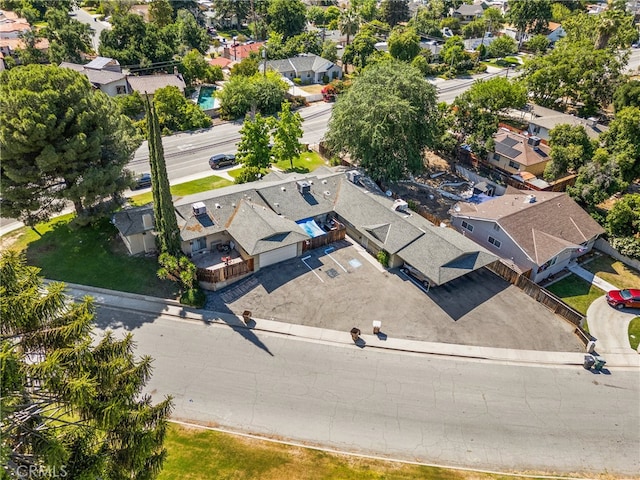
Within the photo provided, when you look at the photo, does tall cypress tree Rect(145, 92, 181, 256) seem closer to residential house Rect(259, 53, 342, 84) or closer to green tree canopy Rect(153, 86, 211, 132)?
green tree canopy Rect(153, 86, 211, 132)

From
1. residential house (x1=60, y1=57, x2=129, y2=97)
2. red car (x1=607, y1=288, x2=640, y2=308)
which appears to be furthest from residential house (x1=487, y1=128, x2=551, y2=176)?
residential house (x1=60, y1=57, x2=129, y2=97)

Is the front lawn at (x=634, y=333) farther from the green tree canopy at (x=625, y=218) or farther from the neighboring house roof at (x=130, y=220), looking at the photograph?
the neighboring house roof at (x=130, y=220)

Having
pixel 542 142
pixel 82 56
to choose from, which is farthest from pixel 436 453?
pixel 82 56

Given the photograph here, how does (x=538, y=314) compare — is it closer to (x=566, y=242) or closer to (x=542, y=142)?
(x=566, y=242)

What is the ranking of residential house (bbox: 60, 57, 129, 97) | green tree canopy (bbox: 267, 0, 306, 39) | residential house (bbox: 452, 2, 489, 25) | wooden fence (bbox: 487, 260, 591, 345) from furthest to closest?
residential house (bbox: 452, 2, 489, 25), green tree canopy (bbox: 267, 0, 306, 39), residential house (bbox: 60, 57, 129, 97), wooden fence (bbox: 487, 260, 591, 345)

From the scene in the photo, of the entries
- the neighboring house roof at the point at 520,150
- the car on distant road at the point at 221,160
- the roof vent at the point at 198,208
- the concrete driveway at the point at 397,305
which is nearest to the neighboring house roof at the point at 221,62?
the car on distant road at the point at 221,160

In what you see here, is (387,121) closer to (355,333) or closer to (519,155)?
(519,155)

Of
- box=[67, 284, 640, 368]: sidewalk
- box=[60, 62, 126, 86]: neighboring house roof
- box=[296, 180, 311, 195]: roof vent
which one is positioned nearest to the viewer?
box=[67, 284, 640, 368]: sidewalk
